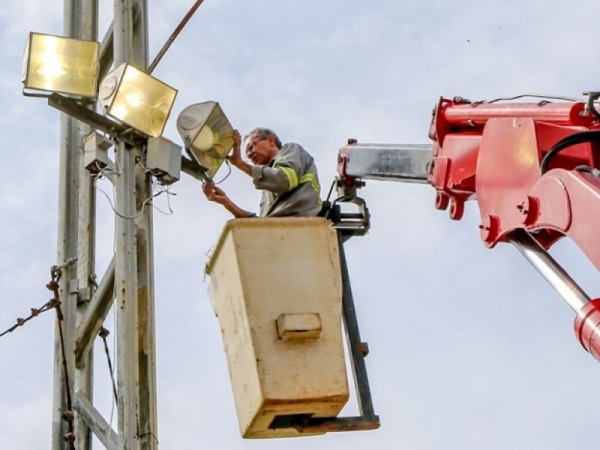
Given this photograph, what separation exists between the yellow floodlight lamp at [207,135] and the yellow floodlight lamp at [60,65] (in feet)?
1.56

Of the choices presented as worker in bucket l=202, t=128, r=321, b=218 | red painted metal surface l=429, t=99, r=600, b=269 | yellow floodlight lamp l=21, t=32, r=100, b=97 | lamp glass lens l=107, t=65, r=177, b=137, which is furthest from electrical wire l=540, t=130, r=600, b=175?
yellow floodlight lamp l=21, t=32, r=100, b=97

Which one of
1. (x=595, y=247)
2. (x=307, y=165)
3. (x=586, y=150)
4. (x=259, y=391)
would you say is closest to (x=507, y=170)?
(x=586, y=150)

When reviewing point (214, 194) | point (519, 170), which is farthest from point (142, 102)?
point (519, 170)

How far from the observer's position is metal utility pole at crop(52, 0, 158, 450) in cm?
546

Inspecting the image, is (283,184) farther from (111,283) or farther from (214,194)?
(111,283)

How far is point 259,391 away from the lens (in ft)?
16.2

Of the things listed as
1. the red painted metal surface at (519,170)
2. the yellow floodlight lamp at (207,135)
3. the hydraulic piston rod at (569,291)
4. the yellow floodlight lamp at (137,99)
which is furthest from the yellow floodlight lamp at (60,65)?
the hydraulic piston rod at (569,291)

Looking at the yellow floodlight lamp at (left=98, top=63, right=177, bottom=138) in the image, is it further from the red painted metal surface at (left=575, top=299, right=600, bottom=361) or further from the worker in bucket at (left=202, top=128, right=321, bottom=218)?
the red painted metal surface at (left=575, top=299, right=600, bottom=361)

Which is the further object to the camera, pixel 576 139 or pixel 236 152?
pixel 236 152

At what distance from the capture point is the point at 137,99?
233 inches

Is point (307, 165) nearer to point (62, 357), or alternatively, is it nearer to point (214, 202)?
point (214, 202)

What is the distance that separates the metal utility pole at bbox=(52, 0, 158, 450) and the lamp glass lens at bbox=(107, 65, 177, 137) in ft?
0.41

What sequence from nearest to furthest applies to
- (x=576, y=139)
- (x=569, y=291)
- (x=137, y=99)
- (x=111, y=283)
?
(x=569, y=291)
(x=576, y=139)
(x=111, y=283)
(x=137, y=99)

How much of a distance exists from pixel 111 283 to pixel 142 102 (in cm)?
86
